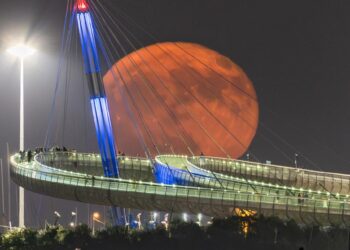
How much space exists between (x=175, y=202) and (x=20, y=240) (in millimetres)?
9686

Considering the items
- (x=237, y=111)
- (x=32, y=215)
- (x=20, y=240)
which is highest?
(x=237, y=111)

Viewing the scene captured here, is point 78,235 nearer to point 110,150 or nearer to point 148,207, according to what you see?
point 148,207

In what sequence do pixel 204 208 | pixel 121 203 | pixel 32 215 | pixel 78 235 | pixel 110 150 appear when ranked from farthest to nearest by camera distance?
pixel 32 215 → pixel 110 150 → pixel 121 203 → pixel 204 208 → pixel 78 235

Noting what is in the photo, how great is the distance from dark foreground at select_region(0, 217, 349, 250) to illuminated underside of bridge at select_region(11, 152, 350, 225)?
1.55 m

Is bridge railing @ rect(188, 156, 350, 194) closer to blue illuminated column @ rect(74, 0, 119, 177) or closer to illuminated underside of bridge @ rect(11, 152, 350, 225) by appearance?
illuminated underside of bridge @ rect(11, 152, 350, 225)

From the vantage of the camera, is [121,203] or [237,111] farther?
[237,111]

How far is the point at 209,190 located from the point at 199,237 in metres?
5.24

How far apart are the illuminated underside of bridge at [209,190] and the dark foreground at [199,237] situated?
155 centimetres

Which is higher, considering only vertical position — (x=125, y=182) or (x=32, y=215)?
(x=125, y=182)

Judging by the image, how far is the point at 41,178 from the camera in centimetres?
4872

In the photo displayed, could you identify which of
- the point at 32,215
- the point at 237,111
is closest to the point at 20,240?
the point at 237,111

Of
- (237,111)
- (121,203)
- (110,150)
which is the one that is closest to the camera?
(121,203)

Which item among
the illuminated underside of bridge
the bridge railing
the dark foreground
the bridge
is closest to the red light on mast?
the bridge

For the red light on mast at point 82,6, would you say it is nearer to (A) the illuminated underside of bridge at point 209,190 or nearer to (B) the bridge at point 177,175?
(B) the bridge at point 177,175
